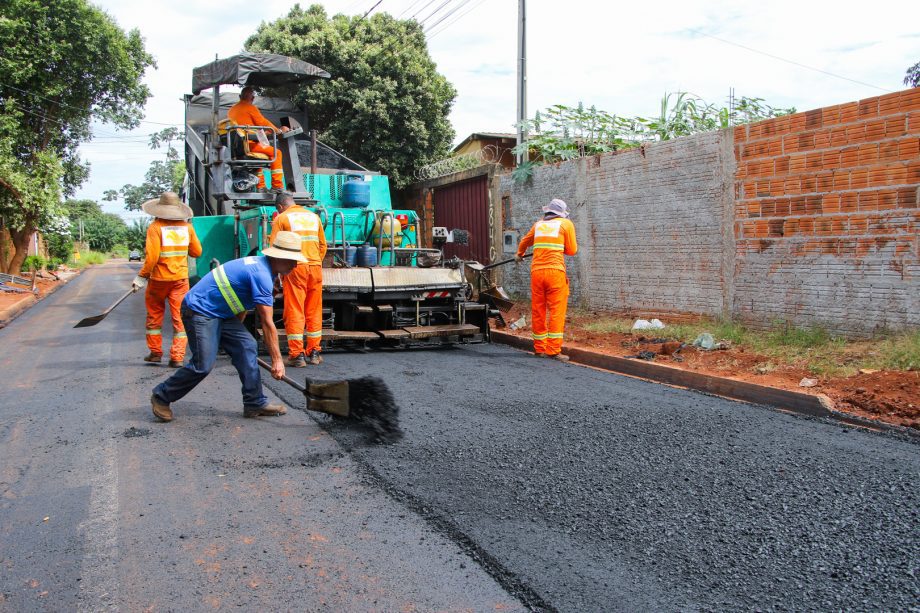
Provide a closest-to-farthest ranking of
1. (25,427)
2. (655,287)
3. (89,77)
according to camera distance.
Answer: (25,427)
(655,287)
(89,77)

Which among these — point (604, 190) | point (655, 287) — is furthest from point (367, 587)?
point (604, 190)

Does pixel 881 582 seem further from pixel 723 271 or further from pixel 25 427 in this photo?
pixel 723 271

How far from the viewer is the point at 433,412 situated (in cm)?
501

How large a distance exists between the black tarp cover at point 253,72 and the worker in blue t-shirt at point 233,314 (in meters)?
4.23

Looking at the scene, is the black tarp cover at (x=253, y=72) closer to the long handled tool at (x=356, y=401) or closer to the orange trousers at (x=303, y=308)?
the orange trousers at (x=303, y=308)

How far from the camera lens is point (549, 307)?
765 cm

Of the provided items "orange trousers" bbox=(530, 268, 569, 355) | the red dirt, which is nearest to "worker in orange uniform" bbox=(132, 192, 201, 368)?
"orange trousers" bbox=(530, 268, 569, 355)

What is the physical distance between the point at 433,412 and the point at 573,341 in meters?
3.74

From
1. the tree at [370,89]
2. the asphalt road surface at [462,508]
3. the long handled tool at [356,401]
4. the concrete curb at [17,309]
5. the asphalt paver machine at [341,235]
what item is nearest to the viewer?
the asphalt road surface at [462,508]

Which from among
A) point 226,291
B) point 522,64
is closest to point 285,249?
point 226,291

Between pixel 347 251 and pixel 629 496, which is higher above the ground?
pixel 347 251

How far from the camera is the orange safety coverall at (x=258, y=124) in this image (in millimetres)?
8336

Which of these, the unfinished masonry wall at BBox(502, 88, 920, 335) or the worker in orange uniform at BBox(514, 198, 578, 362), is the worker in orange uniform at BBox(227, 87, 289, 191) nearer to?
the worker in orange uniform at BBox(514, 198, 578, 362)

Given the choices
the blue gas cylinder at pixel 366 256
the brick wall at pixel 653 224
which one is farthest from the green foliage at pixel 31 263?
the brick wall at pixel 653 224
